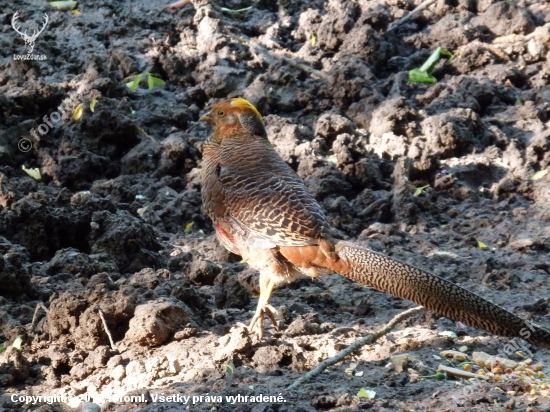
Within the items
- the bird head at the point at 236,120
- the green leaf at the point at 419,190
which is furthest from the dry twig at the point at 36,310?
the green leaf at the point at 419,190

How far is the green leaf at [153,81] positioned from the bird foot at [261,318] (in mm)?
3989

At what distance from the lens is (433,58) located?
27.8 feet

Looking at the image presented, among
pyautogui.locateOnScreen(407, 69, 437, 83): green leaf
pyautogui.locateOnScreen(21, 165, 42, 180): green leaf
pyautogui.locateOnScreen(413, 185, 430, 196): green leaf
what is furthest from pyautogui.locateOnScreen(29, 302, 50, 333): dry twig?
pyautogui.locateOnScreen(407, 69, 437, 83): green leaf

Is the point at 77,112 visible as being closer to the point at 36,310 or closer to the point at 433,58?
the point at 36,310

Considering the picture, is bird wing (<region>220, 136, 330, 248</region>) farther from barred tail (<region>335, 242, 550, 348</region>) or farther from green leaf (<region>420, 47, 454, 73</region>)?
green leaf (<region>420, 47, 454, 73</region>)

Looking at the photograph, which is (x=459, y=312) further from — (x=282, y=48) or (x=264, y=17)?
(x=264, y=17)

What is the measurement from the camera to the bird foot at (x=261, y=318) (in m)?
4.95

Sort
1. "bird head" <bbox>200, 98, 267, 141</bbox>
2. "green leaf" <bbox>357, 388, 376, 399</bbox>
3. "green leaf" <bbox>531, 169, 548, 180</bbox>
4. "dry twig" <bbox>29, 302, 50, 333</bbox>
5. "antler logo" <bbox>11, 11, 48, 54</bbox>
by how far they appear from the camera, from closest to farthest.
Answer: "green leaf" <bbox>357, 388, 376, 399</bbox> → "dry twig" <bbox>29, 302, 50, 333</bbox> → "bird head" <bbox>200, 98, 267, 141</bbox> → "green leaf" <bbox>531, 169, 548, 180</bbox> → "antler logo" <bbox>11, 11, 48, 54</bbox>

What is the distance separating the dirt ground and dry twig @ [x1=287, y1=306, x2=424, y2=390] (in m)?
0.06

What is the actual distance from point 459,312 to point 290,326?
3.93 feet

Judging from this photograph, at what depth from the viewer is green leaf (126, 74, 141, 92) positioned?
842cm

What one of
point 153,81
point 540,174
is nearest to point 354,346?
point 540,174

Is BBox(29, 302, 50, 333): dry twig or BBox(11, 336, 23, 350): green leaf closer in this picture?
BBox(11, 336, 23, 350): green leaf

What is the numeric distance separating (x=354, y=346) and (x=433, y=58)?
4592 mm
